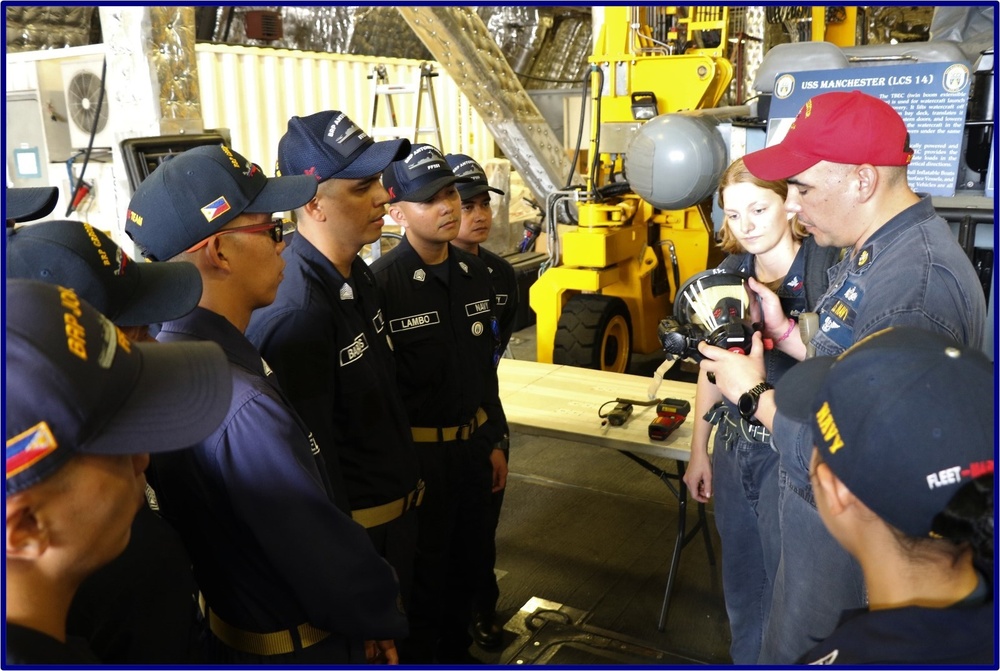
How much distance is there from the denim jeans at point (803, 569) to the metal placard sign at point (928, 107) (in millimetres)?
1697

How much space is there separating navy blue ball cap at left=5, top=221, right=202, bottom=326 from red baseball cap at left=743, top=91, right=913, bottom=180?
4.16 ft

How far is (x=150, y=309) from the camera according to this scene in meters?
1.41

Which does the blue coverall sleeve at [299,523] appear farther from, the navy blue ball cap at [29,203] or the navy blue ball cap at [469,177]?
the navy blue ball cap at [469,177]

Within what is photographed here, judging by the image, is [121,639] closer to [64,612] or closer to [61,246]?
[64,612]

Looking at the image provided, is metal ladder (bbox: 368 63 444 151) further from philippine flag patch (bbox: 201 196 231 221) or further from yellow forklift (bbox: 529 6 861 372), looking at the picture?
philippine flag patch (bbox: 201 196 231 221)

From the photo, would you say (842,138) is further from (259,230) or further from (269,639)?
(269,639)

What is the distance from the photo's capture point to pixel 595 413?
3068mm

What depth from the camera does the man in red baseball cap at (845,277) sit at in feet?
5.44

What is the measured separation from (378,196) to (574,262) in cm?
312

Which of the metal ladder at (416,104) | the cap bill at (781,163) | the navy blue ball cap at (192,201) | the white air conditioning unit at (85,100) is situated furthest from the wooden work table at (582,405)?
the metal ladder at (416,104)

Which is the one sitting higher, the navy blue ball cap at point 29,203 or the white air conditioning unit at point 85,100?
the white air conditioning unit at point 85,100

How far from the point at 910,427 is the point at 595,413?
207 cm

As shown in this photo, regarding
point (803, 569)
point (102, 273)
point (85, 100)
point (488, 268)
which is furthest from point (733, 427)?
point (85, 100)

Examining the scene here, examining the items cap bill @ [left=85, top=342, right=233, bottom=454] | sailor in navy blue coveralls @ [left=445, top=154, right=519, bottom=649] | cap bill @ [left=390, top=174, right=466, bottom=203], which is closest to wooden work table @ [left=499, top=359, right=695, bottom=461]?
sailor in navy blue coveralls @ [left=445, top=154, right=519, bottom=649]
